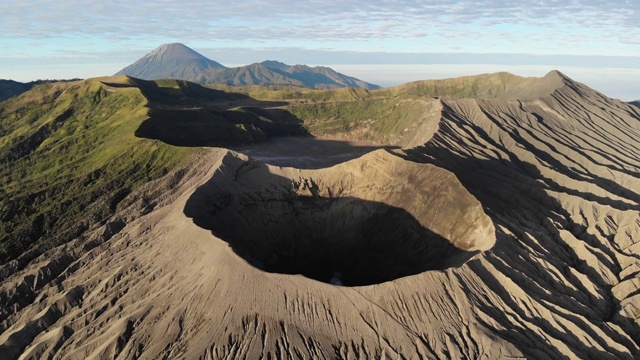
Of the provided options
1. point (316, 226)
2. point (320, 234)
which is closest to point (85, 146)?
point (316, 226)

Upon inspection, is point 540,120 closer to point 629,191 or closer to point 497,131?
point 497,131

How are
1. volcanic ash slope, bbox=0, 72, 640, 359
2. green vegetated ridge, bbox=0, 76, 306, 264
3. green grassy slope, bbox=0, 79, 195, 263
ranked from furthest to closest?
green vegetated ridge, bbox=0, 76, 306, 264, green grassy slope, bbox=0, 79, 195, 263, volcanic ash slope, bbox=0, 72, 640, 359

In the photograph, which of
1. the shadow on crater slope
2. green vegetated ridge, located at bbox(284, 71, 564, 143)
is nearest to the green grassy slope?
the shadow on crater slope

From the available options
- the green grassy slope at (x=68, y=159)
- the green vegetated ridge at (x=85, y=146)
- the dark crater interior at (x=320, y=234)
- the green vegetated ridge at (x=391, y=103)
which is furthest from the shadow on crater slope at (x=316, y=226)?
the green vegetated ridge at (x=391, y=103)

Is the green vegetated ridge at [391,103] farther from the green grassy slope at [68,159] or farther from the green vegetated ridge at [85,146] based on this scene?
the green grassy slope at [68,159]

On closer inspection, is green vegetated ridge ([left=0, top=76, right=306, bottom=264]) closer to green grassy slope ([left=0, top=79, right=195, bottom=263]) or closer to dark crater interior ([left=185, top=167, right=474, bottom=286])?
green grassy slope ([left=0, top=79, right=195, bottom=263])

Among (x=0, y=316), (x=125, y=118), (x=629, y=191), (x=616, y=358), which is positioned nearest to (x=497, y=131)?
(x=629, y=191)

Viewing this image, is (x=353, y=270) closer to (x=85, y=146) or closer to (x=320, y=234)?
(x=320, y=234)
